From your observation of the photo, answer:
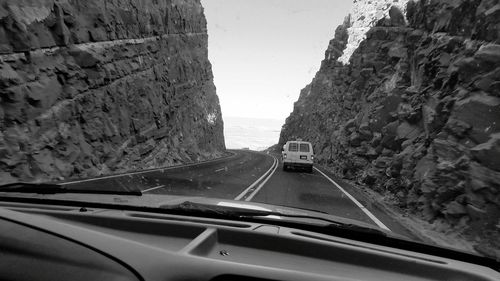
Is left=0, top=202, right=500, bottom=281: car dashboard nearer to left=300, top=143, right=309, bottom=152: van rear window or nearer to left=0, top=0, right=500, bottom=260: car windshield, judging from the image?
left=0, top=0, right=500, bottom=260: car windshield

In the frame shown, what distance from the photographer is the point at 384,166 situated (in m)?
20.9

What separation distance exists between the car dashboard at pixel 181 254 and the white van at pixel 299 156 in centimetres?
2515

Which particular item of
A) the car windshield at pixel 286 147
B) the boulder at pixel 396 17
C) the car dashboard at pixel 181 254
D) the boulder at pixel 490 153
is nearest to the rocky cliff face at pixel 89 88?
the car windshield at pixel 286 147

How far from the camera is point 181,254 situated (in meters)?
1.81

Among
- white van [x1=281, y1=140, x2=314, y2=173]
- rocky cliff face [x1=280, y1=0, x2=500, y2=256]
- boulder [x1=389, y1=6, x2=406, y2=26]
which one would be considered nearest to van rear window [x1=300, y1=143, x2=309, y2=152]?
white van [x1=281, y1=140, x2=314, y2=173]

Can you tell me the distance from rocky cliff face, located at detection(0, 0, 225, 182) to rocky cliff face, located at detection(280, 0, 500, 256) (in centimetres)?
1477

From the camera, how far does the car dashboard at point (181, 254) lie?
5.52ft

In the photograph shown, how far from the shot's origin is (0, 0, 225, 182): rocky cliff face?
1772 centimetres

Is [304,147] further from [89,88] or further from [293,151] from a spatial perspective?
[89,88]

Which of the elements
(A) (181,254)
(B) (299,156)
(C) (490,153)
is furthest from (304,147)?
(A) (181,254)

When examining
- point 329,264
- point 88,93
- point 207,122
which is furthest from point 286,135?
point 329,264

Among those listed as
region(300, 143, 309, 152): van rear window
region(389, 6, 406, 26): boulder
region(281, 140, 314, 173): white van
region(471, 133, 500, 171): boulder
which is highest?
region(389, 6, 406, 26): boulder

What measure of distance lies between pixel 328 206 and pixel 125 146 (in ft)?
58.2

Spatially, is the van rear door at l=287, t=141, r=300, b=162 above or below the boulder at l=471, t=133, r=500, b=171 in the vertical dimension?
below
